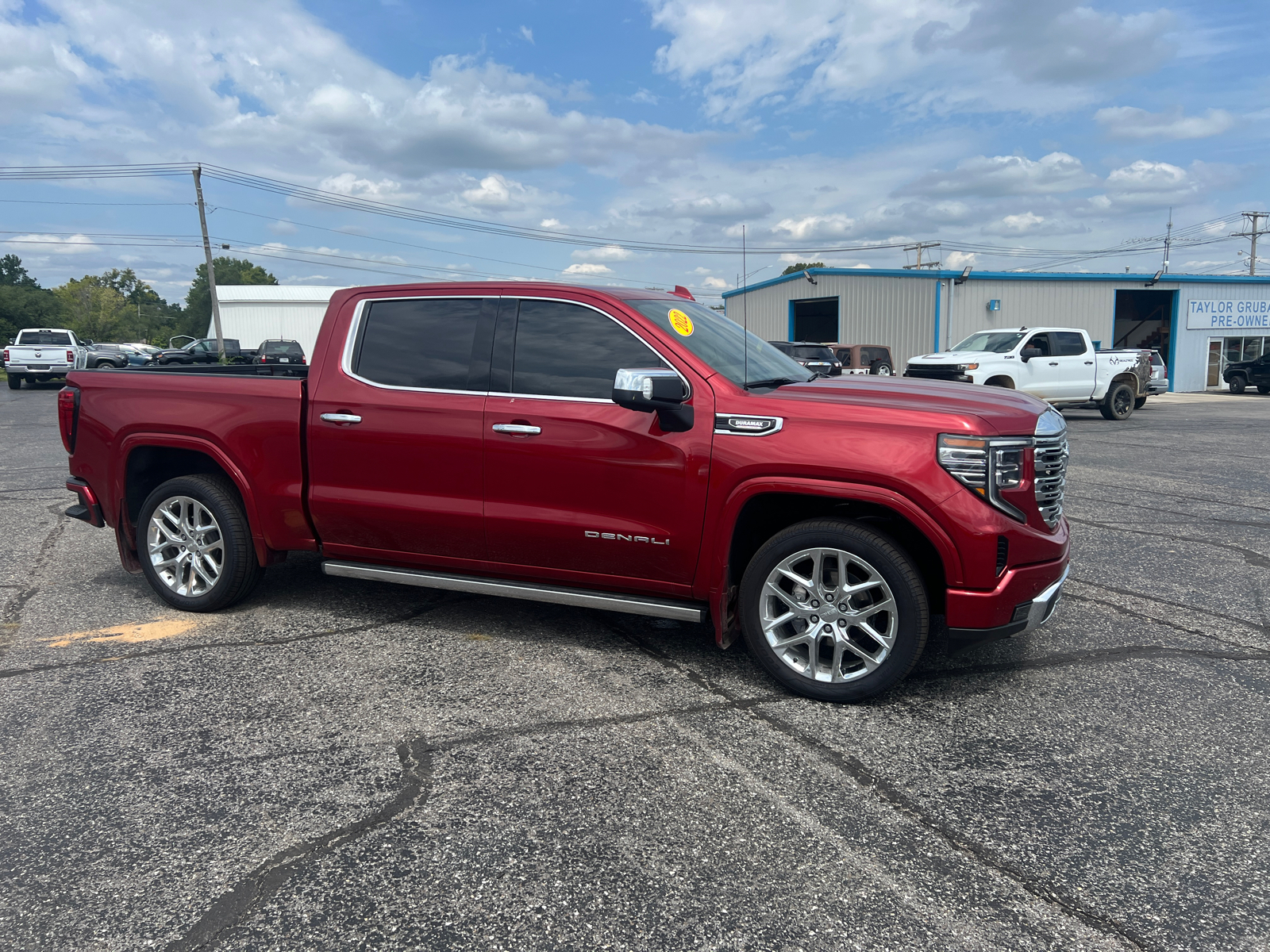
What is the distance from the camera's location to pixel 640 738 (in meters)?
3.66

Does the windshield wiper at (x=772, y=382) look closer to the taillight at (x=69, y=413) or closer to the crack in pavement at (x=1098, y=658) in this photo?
the crack in pavement at (x=1098, y=658)

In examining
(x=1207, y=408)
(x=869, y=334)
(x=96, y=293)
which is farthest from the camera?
(x=96, y=293)

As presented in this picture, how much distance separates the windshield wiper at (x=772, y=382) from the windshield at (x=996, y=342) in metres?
16.9

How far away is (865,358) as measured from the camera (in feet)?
78.3

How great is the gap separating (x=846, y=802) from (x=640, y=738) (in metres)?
0.87

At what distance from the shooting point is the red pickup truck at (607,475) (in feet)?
12.5

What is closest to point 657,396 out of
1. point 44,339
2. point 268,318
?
point 44,339

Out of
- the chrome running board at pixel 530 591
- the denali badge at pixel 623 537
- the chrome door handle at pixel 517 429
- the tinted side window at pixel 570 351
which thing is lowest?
the chrome running board at pixel 530 591

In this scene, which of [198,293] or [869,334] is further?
[198,293]

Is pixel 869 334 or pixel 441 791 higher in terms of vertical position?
pixel 869 334

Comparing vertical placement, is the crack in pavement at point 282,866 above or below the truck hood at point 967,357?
below

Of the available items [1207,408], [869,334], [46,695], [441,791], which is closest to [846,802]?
[441,791]

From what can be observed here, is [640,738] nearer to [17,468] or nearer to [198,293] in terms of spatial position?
[17,468]

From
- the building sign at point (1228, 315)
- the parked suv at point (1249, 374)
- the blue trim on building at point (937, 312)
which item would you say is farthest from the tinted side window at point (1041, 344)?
the building sign at point (1228, 315)
